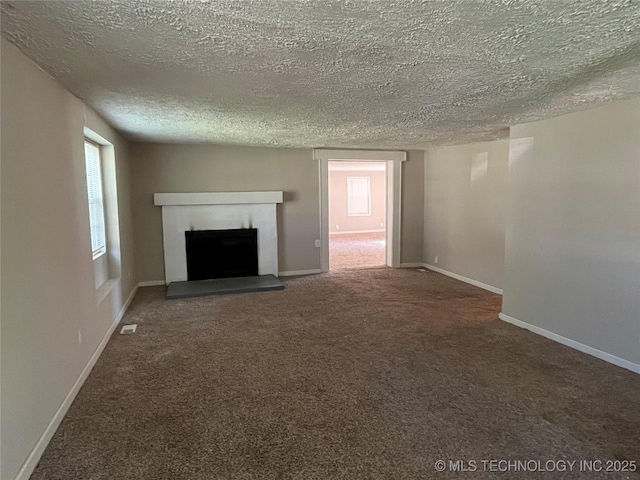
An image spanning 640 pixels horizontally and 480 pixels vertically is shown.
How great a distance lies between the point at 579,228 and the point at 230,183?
15.0 ft

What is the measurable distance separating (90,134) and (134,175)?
→ 2.22m

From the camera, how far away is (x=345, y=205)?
39.1 feet

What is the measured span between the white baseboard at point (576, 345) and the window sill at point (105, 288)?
3991 millimetres

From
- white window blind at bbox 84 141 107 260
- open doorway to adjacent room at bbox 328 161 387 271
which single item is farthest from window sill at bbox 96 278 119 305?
open doorway to adjacent room at bbox 328 161 387 271

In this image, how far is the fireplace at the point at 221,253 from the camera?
587 centimetres

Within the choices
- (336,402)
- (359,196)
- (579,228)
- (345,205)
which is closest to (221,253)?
(336,402)

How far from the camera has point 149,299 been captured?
5.00m

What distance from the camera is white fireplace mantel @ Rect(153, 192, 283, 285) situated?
573 cm

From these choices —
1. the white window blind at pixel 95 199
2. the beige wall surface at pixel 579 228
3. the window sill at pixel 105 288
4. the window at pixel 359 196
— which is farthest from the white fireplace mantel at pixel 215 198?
the window at pixel 359 196

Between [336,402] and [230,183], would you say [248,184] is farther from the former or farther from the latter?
[336,402]

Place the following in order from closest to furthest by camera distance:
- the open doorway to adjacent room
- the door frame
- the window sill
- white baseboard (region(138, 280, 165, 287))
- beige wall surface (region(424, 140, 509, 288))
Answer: the window sill
beige wall surface (region(424, 140, 509, 288))
white baseboard (region(138, 280, 165, 287))
the door frame
the open doorway to adjacent room

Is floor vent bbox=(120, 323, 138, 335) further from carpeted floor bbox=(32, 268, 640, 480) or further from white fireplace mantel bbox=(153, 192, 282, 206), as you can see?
white fireplace mantel bbox=(153, 192, 282, 206)

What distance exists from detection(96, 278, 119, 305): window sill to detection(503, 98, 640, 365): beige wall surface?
4.01 meters

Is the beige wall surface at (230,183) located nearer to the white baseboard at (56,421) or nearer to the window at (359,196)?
the white baseboard at (56,421)
